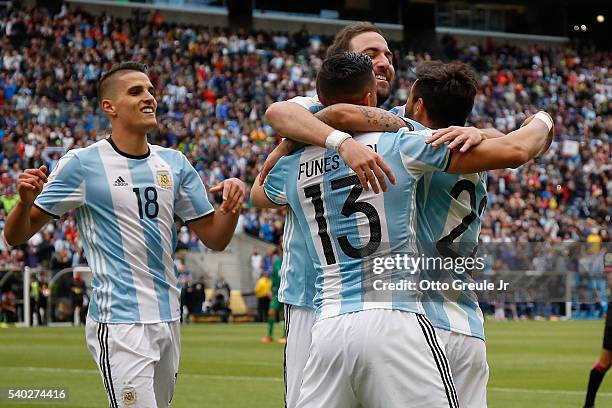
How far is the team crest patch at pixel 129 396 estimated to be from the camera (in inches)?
258

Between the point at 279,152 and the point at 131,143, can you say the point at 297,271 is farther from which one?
the point at 131,143

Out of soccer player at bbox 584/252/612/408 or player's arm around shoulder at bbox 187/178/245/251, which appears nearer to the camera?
player's arm around shoulder at bbox 187/178/245/251

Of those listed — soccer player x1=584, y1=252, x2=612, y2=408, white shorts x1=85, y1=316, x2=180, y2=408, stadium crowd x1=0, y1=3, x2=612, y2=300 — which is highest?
stadium crowd x1=0, y1=3, x2=612, y2=300

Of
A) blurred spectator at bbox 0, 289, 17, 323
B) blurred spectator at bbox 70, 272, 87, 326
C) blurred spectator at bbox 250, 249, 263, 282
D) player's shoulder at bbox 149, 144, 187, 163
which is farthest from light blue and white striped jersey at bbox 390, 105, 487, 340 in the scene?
blurred spectator at bbox 250, 249, 263, 282

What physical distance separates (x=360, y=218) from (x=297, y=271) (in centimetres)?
163

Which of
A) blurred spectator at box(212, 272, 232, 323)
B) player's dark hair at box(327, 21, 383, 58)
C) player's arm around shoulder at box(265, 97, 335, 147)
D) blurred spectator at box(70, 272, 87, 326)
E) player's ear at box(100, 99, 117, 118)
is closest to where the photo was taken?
player's arm around shoulder at box(265, 97, 335, 147)

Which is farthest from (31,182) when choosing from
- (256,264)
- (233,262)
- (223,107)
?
(223,107)

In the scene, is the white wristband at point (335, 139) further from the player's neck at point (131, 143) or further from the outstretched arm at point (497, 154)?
the player's neck at point (131, 143)

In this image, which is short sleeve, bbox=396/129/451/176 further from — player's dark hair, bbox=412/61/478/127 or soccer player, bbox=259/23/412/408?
soccer player, bbox=259/23/412/408

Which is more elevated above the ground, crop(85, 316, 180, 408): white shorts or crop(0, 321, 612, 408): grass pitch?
crop(85, 316, 180, 408): white shorts

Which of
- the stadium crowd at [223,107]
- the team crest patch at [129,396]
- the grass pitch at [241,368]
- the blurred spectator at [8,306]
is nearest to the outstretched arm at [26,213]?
the team crest patch at [129,396]

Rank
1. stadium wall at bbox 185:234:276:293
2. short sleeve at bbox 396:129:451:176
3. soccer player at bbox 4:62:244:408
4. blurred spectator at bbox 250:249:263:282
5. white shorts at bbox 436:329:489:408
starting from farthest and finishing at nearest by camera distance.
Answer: blurred spectator at bbox 250:249:263:282
stadium wall at bbox 185:234:276:293
soccer player at bbox 4:62:244:408
white shorts at bbox 436:329:489:408
short sleeve at bbox 396:129:451:176

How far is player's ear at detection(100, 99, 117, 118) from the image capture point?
285 inches

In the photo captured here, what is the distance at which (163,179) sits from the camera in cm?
711
